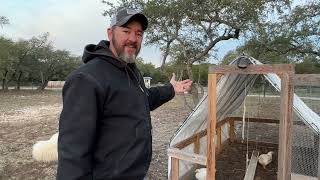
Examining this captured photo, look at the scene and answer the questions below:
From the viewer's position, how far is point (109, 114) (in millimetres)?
1704

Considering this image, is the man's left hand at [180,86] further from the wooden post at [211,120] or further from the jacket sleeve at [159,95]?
the wooden post at [211,120]

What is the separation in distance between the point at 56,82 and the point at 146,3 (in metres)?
44.7

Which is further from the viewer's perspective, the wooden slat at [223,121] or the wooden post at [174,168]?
the wooden slat at [223,121]

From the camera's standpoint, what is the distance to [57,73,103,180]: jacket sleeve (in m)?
1.59

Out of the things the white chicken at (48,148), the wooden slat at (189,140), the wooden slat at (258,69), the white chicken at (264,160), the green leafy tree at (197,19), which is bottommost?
the white chicken at (264,160)

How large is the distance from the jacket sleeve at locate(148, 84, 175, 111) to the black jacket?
425 millimetres

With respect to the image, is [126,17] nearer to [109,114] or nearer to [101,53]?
[101,53]

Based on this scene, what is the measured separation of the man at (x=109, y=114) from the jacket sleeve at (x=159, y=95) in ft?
1.30

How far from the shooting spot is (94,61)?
1769 mm

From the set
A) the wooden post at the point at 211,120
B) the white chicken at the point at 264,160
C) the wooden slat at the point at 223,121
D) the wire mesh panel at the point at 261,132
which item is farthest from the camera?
the wire mesh panel at the point at 261,132

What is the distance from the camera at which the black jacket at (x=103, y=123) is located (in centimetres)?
161

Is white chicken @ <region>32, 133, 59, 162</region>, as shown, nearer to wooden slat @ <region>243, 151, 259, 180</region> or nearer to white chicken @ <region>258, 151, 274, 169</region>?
wooden slat @ <region>243, 151, 259, 180</region>

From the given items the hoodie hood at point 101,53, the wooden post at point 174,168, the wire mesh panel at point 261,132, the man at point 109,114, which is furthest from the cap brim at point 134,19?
the wire mesh panel at point 261,132

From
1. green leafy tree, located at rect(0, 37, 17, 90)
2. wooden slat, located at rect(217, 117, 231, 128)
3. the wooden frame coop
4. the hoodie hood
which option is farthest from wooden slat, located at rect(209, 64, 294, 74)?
green leafy tree, located at rect(0, 37, 17, 90)
